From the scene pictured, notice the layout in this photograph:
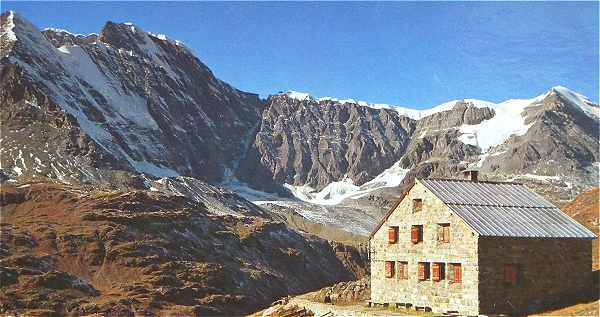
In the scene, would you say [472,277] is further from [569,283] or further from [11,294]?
[11,294]

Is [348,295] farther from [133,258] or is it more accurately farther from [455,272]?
[133,258]

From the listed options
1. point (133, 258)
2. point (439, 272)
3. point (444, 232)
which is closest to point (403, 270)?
point (439, 272)

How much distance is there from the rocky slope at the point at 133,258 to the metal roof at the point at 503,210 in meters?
75.6

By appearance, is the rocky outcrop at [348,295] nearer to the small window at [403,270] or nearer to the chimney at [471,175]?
the small window at [403,270]

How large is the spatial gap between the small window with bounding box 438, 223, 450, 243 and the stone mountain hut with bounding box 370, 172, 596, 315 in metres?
0.06

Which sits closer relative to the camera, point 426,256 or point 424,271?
point 424,271

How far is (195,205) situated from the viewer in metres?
189

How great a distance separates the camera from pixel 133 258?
5507 inches

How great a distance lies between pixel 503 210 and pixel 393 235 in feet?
26.0

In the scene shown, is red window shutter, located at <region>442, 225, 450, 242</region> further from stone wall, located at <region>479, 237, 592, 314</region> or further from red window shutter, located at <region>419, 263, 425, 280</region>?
stone wall, located at <region>479, 237, 592, 314</region>

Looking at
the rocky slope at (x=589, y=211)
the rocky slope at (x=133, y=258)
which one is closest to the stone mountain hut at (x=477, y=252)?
the rocky slope at (x=589, y=211)

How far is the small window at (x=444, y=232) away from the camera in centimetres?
4688

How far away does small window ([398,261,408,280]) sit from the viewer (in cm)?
5066

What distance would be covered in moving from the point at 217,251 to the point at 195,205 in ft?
102
